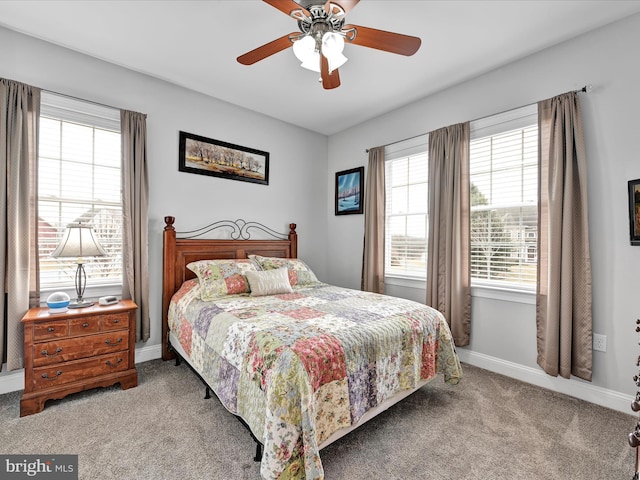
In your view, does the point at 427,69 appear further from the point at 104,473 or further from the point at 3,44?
the point at 104,473

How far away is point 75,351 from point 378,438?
2290 mm

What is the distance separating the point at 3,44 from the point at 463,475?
173 inches

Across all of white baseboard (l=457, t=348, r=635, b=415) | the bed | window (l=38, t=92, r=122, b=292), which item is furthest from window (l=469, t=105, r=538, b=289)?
window (l=38, t=92, r=122, b=292)

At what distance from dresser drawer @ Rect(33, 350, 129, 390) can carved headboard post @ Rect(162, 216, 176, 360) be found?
0.58 metres

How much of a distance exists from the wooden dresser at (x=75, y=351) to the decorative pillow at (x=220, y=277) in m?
0.60

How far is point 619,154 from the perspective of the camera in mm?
2252

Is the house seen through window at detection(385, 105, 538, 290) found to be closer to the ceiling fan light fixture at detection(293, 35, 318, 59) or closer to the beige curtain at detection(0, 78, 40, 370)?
the ceiling fan light fixture at detection(293, 35, 318, 59)

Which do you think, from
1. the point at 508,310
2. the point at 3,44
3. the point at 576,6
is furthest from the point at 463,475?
the point at 3,44

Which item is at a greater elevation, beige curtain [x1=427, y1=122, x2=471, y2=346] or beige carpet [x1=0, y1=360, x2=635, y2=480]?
beige curtain [x1=427, y1=122, x2=471, y2=346]

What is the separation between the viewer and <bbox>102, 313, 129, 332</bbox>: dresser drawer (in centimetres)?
239

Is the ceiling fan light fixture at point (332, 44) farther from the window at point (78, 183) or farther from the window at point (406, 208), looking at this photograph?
the window at point (78, 183)

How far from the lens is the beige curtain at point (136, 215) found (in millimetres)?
2836

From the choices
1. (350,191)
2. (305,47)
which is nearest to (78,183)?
(305,47)

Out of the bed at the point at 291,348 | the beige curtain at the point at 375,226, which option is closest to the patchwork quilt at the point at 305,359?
the bed at the point at 291,348
